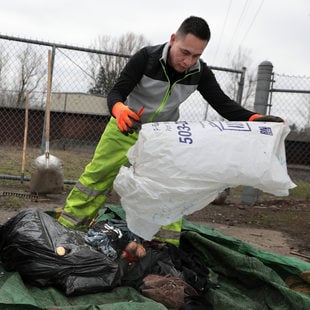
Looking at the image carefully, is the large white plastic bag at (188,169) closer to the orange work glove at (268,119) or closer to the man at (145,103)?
the orange work glove at (268,119)

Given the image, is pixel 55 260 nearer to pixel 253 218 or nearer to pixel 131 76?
pixel 131 76

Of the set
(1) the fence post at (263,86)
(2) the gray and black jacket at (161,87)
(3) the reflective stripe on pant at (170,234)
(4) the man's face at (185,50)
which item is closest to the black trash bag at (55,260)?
(3) the reflective stripe on pant at (170,234)

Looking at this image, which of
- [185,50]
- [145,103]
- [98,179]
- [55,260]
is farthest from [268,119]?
[55,260]

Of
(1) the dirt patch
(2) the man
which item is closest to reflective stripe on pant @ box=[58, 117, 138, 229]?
(2) the man

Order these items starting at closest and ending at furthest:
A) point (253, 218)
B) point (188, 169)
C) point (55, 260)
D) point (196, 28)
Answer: point (55, 260) → point (188, 169) → point (196, 28) → point (253, 218)

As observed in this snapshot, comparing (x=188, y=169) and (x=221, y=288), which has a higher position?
(x=188, y=169)

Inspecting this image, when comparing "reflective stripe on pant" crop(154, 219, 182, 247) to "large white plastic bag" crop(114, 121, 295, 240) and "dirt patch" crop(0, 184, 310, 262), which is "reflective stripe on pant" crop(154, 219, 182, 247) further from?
"dirt patch" crop(0, 184, 310, 262)

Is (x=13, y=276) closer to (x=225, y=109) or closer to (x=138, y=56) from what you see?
(x=138, y=56)

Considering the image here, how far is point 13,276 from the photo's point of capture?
1.98 metres

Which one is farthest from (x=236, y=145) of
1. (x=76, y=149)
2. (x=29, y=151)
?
(x=29, y=151)

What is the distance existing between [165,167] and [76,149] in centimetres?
1086

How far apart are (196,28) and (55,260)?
4.92 feet

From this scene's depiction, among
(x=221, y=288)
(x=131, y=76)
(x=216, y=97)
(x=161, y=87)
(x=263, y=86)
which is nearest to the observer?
(x=221, y=288)

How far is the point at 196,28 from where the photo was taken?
2377 mm
